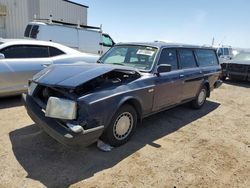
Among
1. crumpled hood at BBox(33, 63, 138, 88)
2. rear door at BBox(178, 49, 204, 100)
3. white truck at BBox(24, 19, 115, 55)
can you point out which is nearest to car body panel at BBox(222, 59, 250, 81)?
rear door at BBox(178, 49, 204, 100)

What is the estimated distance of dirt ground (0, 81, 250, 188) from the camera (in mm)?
3129

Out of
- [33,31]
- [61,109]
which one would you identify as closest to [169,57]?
[61,109]

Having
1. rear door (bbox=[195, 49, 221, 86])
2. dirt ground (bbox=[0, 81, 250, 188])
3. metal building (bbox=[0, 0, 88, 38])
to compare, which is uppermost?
metal building (bbox=[0, 0, 88, 38])

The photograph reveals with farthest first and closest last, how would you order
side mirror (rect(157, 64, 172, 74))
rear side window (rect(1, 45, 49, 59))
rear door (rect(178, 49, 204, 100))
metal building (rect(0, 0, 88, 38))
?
metal building (rect(0, 0, 88, 38)), rear side window (rect(1, 45, 49, 59)), rear door (rect(178, 49, 204, 100)), side mirror (rect(157, 64, 172, 74))

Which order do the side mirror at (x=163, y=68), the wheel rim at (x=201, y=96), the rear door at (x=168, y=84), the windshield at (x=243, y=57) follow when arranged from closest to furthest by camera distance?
the side mirror at (x=163, y=68) < the rear door at (x=168, y=84) < the wheel rim at (x=201, y=96) < the windshield at (x=243, y=57)

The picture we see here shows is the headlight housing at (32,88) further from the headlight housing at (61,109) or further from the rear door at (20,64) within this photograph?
the rear door at (20,64)

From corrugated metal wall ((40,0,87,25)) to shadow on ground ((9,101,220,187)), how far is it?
1532cm

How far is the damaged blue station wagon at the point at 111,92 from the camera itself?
323 centimetres

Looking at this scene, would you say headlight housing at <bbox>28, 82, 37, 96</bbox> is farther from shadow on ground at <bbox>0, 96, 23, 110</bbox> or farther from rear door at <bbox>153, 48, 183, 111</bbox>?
rear door at <bbox>153, 48, 183, 111</bbox>

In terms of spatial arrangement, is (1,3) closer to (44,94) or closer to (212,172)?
(44,94)

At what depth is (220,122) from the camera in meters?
5.69

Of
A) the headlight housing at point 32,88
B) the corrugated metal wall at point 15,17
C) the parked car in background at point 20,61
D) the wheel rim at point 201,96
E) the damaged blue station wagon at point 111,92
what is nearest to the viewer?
the damaged blue station wagon at point 111,92

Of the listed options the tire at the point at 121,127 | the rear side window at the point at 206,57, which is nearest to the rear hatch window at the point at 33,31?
the rear side window at the point at 206,57

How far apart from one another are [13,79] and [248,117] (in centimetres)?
583
